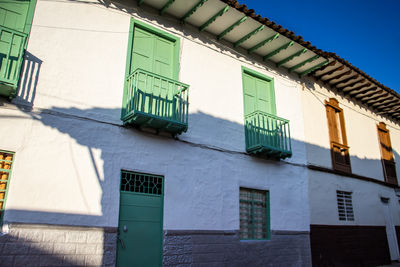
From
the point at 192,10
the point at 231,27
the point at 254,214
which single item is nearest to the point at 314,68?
the point at 231,27

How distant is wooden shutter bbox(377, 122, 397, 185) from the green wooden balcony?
12367 mm

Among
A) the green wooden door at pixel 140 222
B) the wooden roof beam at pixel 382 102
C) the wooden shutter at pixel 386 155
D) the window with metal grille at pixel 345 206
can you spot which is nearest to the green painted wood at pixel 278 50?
the window with metal grille at pixel 345 206

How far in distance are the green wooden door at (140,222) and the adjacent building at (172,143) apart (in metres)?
0.03

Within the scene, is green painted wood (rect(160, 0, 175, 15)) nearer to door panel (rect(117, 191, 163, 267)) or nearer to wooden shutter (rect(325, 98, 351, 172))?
door panel (rect(117, 191, 163, 267))

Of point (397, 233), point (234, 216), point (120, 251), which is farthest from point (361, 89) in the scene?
point (120, 251)

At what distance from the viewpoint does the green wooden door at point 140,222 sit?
20.6 feet

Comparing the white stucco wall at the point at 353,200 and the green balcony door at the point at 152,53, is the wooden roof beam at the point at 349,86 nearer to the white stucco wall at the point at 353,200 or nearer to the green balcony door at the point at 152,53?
the white stucco wall at the point at 353,200

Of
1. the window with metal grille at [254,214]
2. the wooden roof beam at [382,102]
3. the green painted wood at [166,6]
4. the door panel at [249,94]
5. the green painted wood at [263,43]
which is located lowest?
the window with metal grille at [254,214]

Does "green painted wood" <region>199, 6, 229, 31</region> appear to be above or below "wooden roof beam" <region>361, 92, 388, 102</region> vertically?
below

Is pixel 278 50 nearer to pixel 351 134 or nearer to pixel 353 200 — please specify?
pixel 351 134

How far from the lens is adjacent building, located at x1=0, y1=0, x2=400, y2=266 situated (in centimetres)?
569

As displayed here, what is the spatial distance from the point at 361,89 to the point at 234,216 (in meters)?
7.32

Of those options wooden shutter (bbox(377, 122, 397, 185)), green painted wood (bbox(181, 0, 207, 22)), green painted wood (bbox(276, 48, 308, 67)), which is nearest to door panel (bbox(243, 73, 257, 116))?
green painted wood (bbox(276, 48, 308, 67))

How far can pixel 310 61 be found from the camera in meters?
10.0
